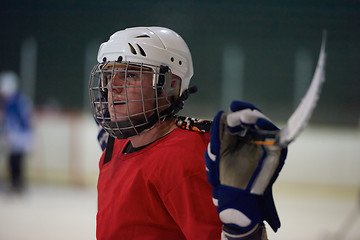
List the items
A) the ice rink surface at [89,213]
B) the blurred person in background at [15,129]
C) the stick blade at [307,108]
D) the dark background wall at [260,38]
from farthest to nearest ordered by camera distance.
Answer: the blurred person in background at [15,129]
the dark background wall at [260,38]
the ice rink surface at [89,213]
the stick blade at [307,108]

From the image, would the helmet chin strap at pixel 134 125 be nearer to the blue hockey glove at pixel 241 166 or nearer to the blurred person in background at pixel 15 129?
the blue hockey glove at pixel 241 166

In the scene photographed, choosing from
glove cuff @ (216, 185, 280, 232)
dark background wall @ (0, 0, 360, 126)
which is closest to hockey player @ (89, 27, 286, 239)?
glove cuff @ (216, 185, 280, 232)

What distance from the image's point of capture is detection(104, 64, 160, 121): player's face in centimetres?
113

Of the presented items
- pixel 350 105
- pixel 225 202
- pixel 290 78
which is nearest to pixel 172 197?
pixel 225 202

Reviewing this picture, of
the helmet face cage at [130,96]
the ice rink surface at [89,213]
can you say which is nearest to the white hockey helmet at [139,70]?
the helmet face cage at [130,96]

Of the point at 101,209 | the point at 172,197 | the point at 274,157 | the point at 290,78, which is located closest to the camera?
the point at 274,157

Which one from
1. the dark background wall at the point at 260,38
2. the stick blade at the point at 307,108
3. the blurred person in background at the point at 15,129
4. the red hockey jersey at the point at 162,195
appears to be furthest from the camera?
the blurred person in background at the point at 15,129

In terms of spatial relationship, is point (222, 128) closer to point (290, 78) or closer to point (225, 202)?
point (225, 202)

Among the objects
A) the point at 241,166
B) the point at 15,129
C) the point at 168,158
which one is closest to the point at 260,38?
the point at 15,129

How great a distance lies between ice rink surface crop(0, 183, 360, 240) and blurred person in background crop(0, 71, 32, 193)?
24 cm

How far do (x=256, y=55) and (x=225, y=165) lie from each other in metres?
4.27

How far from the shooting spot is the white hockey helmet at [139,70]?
1141mm

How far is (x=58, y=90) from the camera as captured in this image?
18.0 ft

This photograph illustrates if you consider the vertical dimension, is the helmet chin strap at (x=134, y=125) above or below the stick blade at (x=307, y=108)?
below
